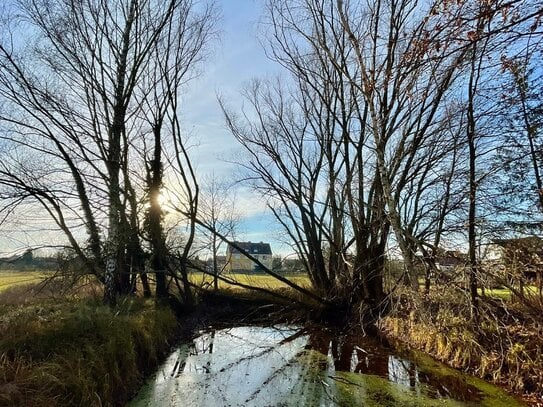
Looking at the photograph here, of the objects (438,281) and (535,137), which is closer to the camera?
(535,137)

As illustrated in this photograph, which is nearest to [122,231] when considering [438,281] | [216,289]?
[216,289]

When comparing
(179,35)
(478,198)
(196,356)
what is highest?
(179,35)

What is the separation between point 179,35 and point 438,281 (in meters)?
8.08

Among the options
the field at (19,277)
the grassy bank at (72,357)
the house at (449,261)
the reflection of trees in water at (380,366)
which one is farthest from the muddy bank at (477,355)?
the field at (19,277)

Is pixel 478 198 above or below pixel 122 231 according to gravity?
Answer: above

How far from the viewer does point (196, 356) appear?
7113mm

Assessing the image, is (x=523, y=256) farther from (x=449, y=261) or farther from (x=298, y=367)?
(x=298, y=367)

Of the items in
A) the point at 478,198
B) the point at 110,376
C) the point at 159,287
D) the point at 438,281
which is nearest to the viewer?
the point at 110,376

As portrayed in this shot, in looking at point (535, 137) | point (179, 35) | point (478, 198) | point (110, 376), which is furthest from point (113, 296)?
point (535, 137)

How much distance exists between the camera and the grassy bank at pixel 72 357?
127 inches

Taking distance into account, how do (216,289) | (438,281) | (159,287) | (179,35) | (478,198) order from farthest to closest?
(216,289)
(159,287)
(179,35)
(478,198)
(438,281)

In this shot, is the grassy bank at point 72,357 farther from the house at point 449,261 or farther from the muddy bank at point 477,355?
the house at point 449,261

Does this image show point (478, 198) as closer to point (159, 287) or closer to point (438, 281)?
point (438, 281)

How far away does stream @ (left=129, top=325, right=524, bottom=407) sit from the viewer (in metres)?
4.77
